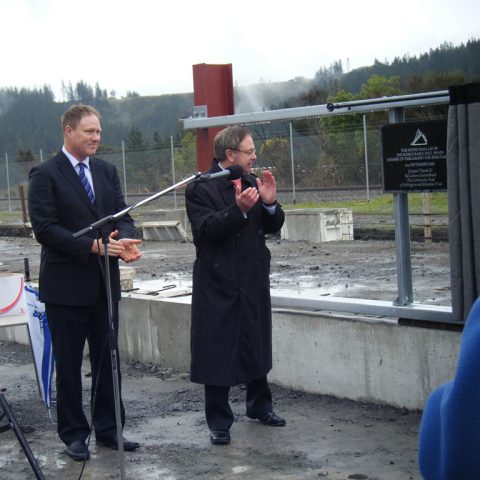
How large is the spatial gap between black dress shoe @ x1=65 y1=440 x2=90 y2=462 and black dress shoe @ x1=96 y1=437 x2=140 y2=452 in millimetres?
214

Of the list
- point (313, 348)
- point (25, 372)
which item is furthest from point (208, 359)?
point (25, 372)

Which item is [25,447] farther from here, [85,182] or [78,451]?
[85,182]

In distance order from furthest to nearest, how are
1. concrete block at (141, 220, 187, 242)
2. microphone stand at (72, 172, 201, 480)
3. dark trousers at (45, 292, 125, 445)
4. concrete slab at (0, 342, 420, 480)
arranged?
concrete block at (141, 220, 187, 242) < dark trousers at (45, 292, 125, 445) < concrete slab at (0, 342, 420, 480) < microphone stand at (72, 172, 201, 480)

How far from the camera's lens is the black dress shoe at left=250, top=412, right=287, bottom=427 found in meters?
6.33

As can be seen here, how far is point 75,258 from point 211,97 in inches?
100

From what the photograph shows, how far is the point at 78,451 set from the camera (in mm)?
5848

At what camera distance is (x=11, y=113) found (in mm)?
103750

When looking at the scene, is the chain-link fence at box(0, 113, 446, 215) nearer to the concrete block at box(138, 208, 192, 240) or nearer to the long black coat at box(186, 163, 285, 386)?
the concrete block at box(138, 208, 192, 240)

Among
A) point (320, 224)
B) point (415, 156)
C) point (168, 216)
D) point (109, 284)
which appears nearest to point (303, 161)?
point (320, 224)

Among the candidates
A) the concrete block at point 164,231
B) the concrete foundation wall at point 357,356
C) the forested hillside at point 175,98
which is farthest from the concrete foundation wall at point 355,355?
the forested hillside at point 175,98

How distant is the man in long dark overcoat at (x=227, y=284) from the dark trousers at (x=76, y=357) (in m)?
0.58

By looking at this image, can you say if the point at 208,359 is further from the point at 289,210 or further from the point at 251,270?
the point at 289,210

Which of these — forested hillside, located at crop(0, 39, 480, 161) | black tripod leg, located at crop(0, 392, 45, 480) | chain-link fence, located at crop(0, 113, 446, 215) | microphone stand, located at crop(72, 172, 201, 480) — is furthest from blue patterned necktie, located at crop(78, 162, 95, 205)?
forested hillside, located at crop(0, 39, 480, 161)

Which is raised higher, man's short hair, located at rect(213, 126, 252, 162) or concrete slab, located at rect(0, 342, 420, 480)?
man's short hair, located at rect(213, 126, 252, 162)
